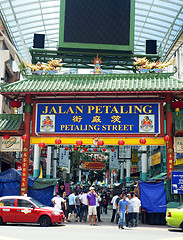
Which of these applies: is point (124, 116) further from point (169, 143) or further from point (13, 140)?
point (13, 140)

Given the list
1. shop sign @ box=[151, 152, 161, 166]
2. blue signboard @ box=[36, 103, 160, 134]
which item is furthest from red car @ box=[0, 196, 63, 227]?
shop sign @ box=[151, 152, 161, 166]

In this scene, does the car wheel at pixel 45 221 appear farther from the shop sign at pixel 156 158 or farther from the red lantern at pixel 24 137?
the shop sign at pixel 156 158

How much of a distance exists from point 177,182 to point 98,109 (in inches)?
223

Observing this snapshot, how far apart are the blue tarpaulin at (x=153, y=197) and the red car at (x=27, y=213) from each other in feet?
15.7

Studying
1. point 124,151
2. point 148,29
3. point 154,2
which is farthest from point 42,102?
point 148,29

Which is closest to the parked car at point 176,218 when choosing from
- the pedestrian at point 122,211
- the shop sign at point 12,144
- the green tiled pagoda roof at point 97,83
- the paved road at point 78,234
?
the paved road at point 78,234

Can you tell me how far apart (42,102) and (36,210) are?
618cm

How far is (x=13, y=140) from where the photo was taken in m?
20.0

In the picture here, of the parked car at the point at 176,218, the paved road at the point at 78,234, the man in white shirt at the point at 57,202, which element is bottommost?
the paved road at the point at 78,234

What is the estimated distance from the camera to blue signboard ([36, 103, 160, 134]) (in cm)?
1956

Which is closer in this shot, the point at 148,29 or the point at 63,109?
the point at 63,109

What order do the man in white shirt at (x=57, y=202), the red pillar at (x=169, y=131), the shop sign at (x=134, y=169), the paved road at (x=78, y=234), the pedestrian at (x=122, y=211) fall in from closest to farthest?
1. the paved road at (x=78, y=234)
2. the pedestrian at (x=122, y=211)
3. the man in white shirt at (x=57, y=202)
4. the red pillar at (x=169, y=131)
5. the shop sign at (x=134, y=169)

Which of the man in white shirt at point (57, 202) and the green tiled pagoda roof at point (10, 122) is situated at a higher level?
the green tiled pagoda roof at point (10, 122)

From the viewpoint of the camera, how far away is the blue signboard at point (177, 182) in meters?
18.2
